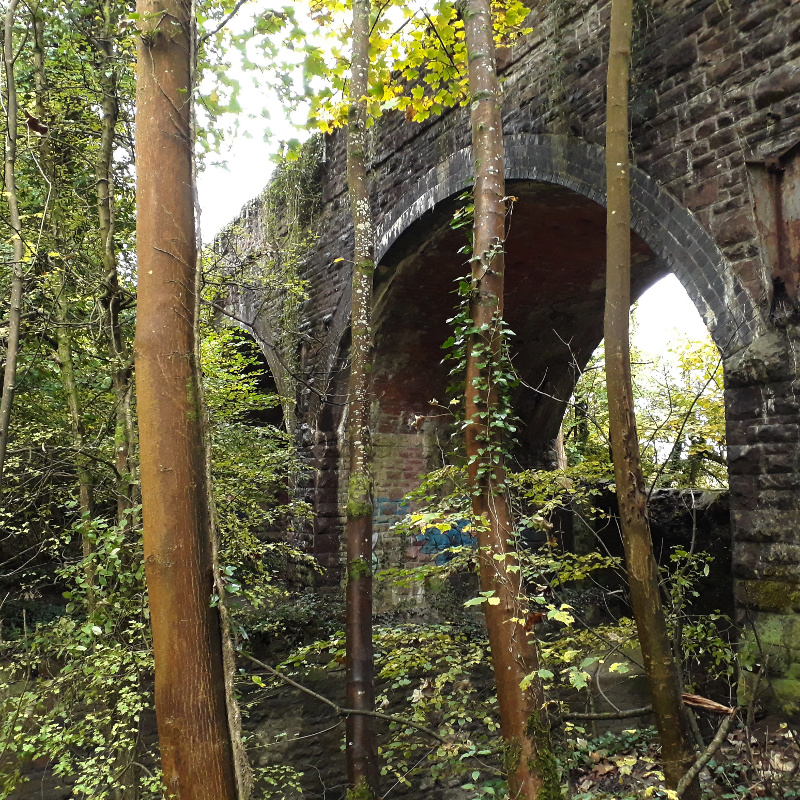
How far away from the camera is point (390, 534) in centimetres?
891

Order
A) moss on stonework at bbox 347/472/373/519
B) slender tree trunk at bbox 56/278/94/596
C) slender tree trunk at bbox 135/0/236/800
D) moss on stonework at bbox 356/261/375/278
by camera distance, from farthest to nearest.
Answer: moss on stonework at bbox 356/261/375/278, moss on stonework at bbox 347/472/373/519, slender tree trunk at bbox 56/278/94/596, slender tree trunk at bbox 135/0/236/800

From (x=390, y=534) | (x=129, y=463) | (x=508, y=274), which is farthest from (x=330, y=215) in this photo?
(x=129, y=463)

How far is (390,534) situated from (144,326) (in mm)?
6562

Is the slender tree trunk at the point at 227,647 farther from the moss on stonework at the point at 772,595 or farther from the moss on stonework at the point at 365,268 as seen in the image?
the moss on stonework at the point at 772,595

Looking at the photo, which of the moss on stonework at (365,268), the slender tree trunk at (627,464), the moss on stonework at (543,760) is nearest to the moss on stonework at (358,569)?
the moss on stonework at (543,760)

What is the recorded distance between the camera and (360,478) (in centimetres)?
456

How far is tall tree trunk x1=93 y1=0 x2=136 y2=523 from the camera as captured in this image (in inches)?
161

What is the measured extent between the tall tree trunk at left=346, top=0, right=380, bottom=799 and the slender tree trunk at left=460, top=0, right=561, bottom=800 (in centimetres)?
113

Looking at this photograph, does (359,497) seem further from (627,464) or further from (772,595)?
(772,595)

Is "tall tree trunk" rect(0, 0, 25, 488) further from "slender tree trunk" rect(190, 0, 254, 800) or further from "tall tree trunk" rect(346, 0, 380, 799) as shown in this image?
"tall tree trunk" rect(346, 0, 380, 799)

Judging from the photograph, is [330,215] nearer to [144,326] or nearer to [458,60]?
[458,60]

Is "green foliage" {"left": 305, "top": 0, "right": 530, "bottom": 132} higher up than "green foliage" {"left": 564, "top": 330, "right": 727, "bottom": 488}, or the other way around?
"green foliage" {"left": 305, "top": 0, "right": 530, "bottom": 132}

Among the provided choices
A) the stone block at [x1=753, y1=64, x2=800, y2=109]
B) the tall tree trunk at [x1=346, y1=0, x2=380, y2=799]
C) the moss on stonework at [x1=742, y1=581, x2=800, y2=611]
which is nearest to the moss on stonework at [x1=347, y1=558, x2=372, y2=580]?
the tall tree trunk at [x1=346, y1=0, x2=380, y2=799]

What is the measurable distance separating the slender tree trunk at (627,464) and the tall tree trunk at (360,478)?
173 cm
